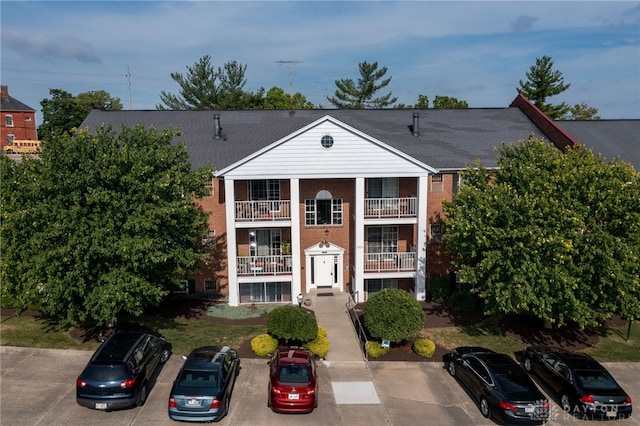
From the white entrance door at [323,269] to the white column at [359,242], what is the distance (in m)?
1.69

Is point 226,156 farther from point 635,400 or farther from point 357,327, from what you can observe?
point 635,400

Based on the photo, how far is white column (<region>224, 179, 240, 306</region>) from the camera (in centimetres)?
2403

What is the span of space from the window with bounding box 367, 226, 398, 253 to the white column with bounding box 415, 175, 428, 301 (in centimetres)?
183

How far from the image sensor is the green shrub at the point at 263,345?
19.1 m

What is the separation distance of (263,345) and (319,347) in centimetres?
228

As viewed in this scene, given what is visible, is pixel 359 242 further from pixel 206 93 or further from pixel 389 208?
pixel 206 93

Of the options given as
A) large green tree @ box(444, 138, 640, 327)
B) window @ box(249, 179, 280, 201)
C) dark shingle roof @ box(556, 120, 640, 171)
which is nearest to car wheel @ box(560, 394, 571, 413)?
large green tree @ box(444, 138, 640, 327)

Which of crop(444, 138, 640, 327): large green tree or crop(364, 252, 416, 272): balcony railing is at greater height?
crop(444, 138, 640, 327): large green tree

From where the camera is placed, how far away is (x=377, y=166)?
24375 millimetres

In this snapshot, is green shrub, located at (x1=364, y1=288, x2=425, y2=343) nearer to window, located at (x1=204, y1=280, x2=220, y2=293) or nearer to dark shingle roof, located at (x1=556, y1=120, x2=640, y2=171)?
window, located at (x1=204, y1=280, x2=220, y2=293)

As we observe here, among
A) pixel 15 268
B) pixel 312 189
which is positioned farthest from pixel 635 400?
pixel 15 268

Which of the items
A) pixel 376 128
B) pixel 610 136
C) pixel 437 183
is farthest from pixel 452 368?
pixel 610 136

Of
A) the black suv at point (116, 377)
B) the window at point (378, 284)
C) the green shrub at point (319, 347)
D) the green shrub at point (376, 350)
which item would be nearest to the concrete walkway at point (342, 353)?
the green shrub at point (319, 347)

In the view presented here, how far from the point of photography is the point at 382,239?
1067 inches
